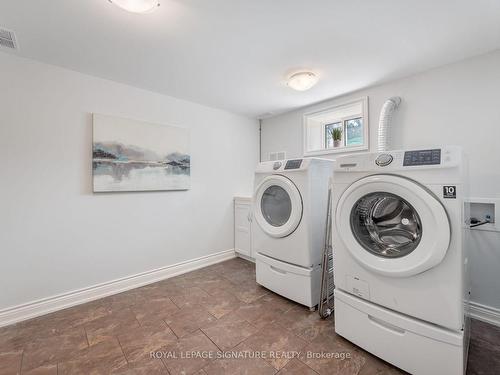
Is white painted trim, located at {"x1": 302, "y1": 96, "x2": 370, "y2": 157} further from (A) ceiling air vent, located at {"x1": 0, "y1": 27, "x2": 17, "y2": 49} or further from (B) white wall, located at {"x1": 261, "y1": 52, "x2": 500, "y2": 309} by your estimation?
(A) ceiling air vent, located at {"x1": 0, "y1": 27, "x2": 17, "y2": 49}

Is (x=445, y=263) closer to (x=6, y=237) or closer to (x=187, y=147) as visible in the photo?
(x=187, y=147)

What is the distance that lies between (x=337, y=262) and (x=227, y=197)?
6.44ft

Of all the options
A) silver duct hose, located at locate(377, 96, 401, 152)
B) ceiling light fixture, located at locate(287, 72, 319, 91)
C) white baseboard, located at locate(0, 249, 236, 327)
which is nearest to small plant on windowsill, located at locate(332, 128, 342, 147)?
silver duct hose, located at locate(377, 96, 401, 152)

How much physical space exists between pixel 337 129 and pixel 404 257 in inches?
76.7

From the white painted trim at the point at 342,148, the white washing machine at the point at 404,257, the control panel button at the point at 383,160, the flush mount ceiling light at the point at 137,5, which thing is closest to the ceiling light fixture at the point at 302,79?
the white painted trim at the point at 342,148

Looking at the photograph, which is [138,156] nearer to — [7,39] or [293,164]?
[7,39]

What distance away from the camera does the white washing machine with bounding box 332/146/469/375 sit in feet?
3.59

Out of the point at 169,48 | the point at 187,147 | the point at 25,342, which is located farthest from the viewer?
the point at 187,147

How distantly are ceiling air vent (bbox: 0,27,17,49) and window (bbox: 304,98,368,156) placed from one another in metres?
2.83

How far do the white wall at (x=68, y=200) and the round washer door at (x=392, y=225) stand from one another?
1987 mm

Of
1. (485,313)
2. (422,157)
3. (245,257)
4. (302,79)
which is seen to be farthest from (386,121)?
(245,257)

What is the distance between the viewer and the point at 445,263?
3.66 feet

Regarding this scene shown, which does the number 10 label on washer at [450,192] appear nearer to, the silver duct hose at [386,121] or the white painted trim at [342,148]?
the silver duct hose at [386,121]

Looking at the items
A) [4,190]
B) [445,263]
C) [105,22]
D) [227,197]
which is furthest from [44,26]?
[445,263]
